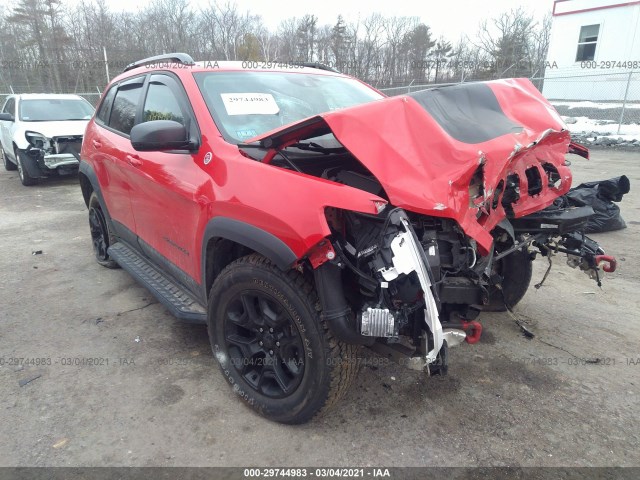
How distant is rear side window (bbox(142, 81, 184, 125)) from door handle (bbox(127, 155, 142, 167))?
315 millimetres

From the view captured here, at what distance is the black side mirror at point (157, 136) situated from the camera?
8.06ft

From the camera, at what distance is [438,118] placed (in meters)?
2.19

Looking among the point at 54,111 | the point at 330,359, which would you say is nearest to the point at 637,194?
the point at 330,359

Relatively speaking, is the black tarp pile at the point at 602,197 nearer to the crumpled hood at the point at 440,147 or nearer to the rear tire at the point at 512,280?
the rear tire at the point at 512,280

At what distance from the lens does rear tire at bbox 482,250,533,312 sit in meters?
3.45

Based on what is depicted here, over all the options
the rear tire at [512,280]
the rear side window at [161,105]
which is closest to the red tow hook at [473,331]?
the rear tire at [512,280]

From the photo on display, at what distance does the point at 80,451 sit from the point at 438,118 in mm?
2485

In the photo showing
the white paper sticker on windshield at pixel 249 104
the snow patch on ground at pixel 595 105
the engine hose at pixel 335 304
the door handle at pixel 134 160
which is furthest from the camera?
the snow patch on ground at pixel 595 105

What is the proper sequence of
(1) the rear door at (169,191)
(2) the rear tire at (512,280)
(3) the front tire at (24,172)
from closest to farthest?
(1) the rear door at (169,191), (2) the rear tire at (512,280), (3) the front tire at (24,172)

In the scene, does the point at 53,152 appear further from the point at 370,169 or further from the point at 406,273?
the point at 406,273

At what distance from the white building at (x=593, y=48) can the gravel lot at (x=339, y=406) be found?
17632 millimetres

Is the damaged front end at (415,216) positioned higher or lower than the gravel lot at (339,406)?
higher

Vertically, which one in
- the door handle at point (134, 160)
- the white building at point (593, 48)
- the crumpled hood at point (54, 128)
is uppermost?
the white building at point (593, 48)

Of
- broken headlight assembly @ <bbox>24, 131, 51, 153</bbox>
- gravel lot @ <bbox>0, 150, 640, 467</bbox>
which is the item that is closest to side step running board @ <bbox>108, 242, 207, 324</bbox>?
gravel lot @ <bbox>0, 150, 640, 467</bbox>
